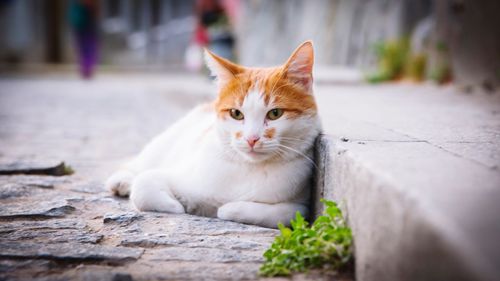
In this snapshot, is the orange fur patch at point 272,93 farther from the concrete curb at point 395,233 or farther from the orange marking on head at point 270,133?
the concrete curb at point 395,233

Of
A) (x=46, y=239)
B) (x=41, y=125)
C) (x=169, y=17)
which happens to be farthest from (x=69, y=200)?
(x=169, y=17)

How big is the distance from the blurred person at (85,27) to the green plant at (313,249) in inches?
455

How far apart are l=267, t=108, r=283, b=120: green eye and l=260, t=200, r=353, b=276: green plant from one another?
21.2 inches

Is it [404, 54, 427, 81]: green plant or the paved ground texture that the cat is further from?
[404, 54, 427, 81]: green plant

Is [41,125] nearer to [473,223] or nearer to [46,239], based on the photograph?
[46,239]

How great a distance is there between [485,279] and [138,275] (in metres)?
1.18

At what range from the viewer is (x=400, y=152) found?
2.00m

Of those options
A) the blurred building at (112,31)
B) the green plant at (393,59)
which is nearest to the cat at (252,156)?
the green plant at (393,59)

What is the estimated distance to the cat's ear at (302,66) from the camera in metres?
2.34

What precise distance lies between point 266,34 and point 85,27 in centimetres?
448

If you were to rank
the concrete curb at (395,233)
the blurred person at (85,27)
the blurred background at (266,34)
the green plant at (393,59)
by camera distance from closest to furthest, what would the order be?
the concrete curb at (395,233)
the blurred background at (266,34)
the green plant at (393,59)
the blurred person at (85,27)

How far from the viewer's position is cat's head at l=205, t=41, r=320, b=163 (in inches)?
89.4

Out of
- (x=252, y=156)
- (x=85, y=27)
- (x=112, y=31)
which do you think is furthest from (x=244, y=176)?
(x=112, y=31)

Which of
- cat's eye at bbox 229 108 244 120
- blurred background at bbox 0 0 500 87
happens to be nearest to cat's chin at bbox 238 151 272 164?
cat's eye at bbox 229 108 244 120
